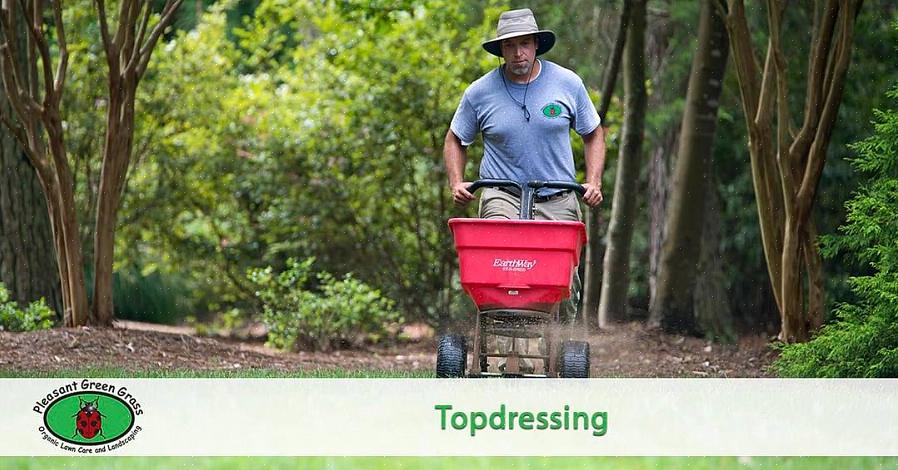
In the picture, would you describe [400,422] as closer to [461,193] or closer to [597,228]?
[461,193]

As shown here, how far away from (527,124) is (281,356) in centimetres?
545

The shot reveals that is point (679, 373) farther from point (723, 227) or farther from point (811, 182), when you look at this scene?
point (723, 227)

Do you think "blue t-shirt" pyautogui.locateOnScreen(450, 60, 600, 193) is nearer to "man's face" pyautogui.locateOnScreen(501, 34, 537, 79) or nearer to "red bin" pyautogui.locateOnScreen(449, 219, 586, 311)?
"man's face" pyautogui.locateOnScreen(501, 34, 537, 79)

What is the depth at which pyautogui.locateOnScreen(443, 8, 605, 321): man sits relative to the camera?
7.09 metres

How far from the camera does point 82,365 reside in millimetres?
9352

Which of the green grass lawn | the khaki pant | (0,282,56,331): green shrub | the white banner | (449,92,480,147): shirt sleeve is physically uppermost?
(449,92,480,147): shirt sleeve

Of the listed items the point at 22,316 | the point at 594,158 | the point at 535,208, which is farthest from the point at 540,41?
the point at 22,316

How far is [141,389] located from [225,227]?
369 inches

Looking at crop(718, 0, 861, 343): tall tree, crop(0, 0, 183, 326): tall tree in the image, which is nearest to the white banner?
crop(718, 0, 861, 343): tall tree

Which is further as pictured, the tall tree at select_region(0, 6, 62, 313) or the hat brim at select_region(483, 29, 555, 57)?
the tall tree at select_region(0, 6, 62, 313)

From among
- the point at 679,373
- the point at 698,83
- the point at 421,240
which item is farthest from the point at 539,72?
the point at 421,240

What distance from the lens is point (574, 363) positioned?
22.9ft

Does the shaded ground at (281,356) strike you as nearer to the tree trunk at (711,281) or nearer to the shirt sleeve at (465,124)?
the tree trunk at (711,281)

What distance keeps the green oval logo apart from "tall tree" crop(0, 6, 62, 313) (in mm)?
6253
